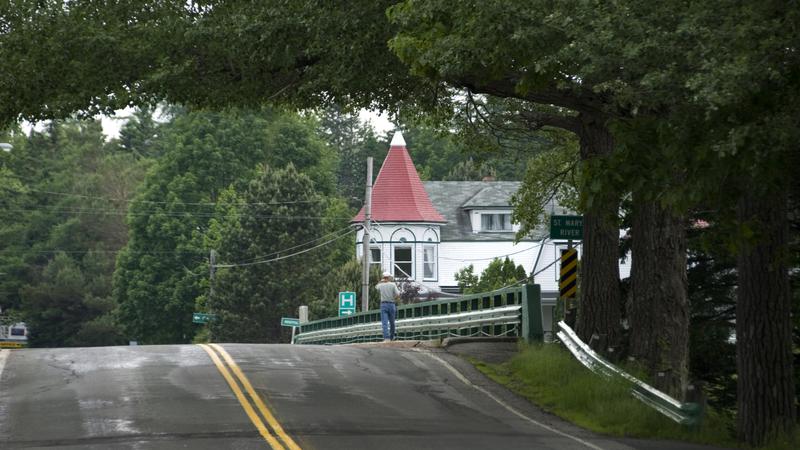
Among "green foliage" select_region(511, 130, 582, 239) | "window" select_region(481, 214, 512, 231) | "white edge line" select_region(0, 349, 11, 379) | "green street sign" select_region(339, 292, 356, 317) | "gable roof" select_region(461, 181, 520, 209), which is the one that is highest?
"gable roof" select_region(461, 181, 520, 209)

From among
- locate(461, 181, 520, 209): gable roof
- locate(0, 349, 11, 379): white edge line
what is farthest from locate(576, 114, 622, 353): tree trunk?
locate(461, 181, 520, 209): gable roof

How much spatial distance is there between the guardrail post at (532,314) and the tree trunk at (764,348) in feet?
26.5

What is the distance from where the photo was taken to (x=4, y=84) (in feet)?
62.8

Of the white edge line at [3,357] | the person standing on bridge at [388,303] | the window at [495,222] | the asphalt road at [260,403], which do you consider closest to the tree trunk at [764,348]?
the asphalt road at [260,403]

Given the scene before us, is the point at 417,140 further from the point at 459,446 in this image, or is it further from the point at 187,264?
Answer: the point at 459,446

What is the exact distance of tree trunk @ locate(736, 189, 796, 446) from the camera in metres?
16.6

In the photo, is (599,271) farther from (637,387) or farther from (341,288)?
(341,288)

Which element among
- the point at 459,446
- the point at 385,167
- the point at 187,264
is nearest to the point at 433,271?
the point at 385,167

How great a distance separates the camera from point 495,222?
247ft

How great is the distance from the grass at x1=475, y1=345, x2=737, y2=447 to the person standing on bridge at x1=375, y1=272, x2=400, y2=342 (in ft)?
23.3

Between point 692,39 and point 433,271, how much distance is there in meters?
61.6

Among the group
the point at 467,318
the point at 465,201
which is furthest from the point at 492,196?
the point at 467,318

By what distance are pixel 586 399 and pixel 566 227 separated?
4.76m

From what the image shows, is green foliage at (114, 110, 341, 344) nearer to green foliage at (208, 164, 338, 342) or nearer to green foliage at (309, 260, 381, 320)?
green foliage at (208, 164, 338, 342)
